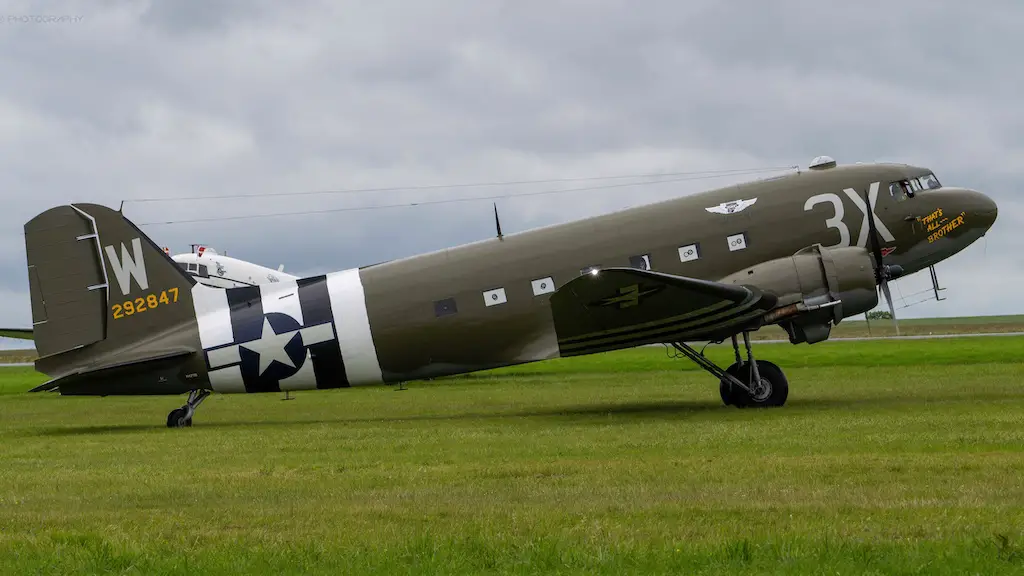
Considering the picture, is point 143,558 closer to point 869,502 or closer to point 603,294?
point 869,502

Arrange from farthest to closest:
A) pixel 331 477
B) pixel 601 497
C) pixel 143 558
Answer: pixel 331 477, pixel 601 497, pixel 143 558

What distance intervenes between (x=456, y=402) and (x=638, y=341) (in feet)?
23.8

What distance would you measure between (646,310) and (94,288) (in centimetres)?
1142

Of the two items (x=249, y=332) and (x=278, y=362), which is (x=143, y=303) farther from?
(x=278, y=362)

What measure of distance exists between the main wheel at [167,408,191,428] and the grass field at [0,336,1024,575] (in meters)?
0.43

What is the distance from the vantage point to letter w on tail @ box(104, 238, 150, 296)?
21.8 meters

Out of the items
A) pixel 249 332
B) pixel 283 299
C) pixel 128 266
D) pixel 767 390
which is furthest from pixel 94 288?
pixel 767 390

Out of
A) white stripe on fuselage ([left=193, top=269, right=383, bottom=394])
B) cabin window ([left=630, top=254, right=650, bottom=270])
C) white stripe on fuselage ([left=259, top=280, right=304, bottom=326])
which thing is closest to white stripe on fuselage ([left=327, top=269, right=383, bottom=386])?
white stripe on fuselage ([left=193, top=269, right=383, bottom=394])

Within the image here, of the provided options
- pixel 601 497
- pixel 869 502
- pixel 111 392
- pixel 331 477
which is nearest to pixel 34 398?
pixel 111 392

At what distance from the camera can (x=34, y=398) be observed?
36688mm

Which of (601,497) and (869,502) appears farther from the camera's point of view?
(601,497)

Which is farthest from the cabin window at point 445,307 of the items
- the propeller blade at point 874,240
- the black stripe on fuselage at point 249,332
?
the propeller blade at point 874,240

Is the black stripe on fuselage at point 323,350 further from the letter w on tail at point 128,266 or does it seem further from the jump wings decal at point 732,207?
the jump wings decal at point 732,207

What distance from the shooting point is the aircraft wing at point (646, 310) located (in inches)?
762
